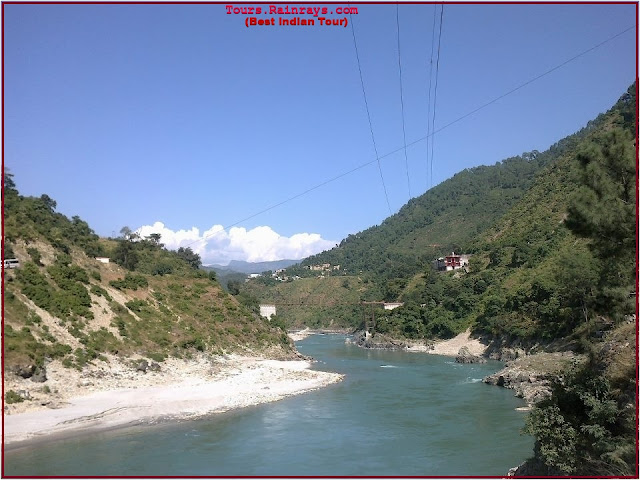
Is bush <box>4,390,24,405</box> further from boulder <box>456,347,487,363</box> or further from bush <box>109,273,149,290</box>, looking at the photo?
boulder <box>456,347,487,363</box>

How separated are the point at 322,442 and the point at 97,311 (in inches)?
784

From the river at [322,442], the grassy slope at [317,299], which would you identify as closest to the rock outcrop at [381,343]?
the grassy slope at [317,299]

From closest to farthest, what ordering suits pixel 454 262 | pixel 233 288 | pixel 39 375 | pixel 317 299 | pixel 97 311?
pixel 39 375 → pixel 97 311 → pixel 233 288 → pixel 454 262 → pixel 317 299

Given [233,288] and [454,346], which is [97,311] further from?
[454,346]

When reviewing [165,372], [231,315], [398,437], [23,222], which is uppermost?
[23,222]

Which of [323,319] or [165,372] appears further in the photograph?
Result: [323,319]

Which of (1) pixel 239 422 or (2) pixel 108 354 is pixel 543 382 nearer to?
(1) pixel 239 422

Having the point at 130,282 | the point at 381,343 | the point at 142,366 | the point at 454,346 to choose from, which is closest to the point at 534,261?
the point at 454,346

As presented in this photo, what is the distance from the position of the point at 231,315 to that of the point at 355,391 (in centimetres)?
1736

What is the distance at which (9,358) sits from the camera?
78.2 ft

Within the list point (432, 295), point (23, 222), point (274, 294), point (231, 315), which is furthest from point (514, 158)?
point (23, 222)

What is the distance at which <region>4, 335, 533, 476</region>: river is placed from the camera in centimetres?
1625

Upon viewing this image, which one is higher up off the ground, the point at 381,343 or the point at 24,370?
the point at 24,370

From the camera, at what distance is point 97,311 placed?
33.0 meters
